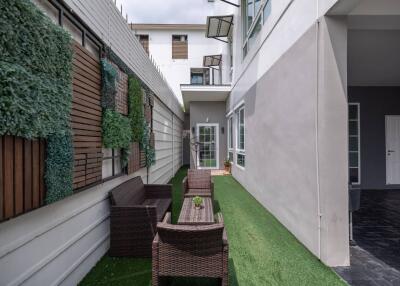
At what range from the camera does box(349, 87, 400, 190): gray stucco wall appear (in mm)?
6945

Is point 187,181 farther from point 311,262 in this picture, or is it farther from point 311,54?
point 311,54

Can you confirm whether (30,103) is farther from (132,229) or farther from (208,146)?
(208,146)

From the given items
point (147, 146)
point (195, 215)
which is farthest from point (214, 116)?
point (195, 215)

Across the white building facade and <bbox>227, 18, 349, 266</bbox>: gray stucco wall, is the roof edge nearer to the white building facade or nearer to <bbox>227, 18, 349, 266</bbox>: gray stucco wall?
the white building facade

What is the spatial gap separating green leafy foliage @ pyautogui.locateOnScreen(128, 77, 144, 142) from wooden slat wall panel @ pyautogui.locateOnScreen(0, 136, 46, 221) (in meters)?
2.17

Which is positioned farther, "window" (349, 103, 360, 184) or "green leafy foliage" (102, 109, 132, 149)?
"window" (349, 103, 360, 184)

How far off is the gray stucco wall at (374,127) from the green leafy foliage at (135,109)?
5927mm

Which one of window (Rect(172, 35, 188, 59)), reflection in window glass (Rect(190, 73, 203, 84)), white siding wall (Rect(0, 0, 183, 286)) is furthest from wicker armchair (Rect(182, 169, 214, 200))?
window (Rect(172, 35, 188, 59))

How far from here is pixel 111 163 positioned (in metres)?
3.53

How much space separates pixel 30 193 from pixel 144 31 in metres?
15.5

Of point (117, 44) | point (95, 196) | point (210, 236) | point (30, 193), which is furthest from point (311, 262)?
point (117, 44)

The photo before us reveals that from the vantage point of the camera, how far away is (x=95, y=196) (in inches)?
115

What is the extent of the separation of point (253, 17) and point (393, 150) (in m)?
5.36

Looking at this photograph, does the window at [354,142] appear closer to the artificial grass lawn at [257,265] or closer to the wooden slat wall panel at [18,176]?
the artificial grass lawn at [257,265]
